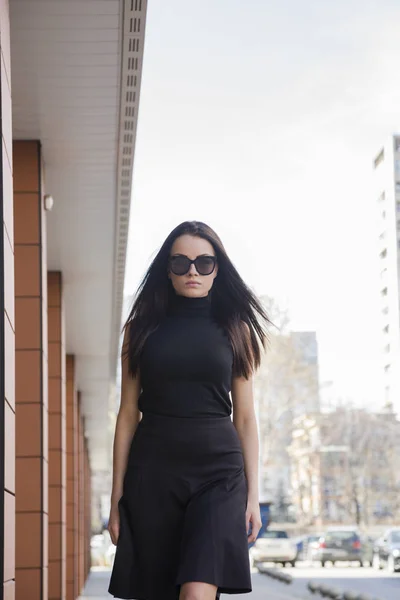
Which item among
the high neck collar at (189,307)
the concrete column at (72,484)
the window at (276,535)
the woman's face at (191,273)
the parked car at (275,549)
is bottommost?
the parked car at (275,549)

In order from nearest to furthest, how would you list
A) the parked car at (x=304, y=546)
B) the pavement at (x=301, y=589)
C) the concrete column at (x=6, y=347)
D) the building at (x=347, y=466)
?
the concrete column at (x=6, y=347)
the pavement at (x=301, y=589)
the parked car at (x=304, y=546)
the building at (x=347, y=466)

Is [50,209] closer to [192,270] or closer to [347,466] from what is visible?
[192,270]

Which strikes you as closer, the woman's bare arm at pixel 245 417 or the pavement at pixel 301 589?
the woman's bare arm at pixel 245 417

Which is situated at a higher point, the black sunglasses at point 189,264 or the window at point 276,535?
the black sunglasses at point 189,264

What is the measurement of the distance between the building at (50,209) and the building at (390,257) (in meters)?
17.9

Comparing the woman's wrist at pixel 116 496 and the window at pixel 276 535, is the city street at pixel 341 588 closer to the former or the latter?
the window at pixel 276 535

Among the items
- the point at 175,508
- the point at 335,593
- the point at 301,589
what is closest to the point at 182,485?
the point at 175,508

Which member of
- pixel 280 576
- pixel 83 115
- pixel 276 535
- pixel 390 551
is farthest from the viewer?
pixel 276 535

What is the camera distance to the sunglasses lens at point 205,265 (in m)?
3.87

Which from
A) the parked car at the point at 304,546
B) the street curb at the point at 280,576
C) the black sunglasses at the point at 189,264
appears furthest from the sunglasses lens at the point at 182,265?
the parked car at the point at 304,546

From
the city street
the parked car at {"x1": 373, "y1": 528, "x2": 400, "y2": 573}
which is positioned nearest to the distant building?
the parked car at {"x1": 373, "y1": 528, "x2": 400, "y2": 573}

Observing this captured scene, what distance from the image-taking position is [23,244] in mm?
8867

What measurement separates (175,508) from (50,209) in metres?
6.56

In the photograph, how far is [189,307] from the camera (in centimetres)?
393
